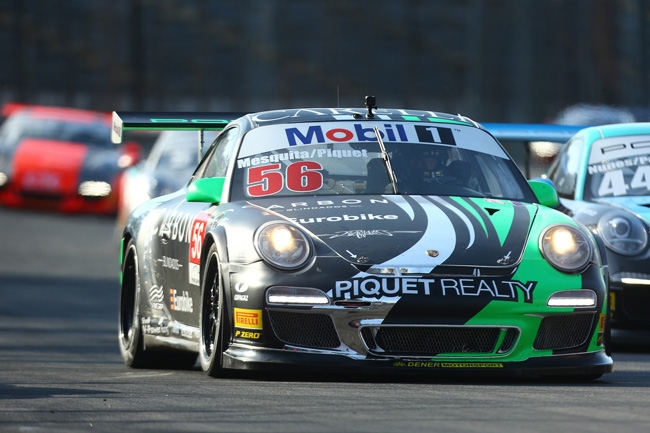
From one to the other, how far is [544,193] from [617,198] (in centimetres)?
199

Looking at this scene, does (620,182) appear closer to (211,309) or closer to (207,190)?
(207,190)

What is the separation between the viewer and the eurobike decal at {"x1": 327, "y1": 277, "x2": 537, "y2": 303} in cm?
678

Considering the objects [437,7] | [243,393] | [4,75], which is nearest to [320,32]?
[437,7]

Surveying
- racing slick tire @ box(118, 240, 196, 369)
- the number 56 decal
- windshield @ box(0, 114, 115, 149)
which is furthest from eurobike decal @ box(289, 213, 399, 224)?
windshield @ box(0, 114, 115, 149)

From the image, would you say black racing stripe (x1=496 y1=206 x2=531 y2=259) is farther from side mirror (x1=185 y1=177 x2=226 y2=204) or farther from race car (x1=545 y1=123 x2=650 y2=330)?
race car (x1=545 y1=123 x2=650 y2=330)

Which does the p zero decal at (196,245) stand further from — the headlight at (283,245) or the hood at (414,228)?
the headlight at (283,245)

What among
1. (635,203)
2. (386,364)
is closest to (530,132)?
(635,203)

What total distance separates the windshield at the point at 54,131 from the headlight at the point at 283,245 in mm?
15621

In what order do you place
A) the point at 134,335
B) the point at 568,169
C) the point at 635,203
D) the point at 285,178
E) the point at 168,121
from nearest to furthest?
the point at 285,178
the point at 134,335
the point at 168,121
the point at 635,203
the point at 568,169

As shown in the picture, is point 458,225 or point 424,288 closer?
point 424,288

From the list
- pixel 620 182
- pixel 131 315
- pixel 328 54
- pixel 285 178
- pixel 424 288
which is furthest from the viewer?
pixel 328 54

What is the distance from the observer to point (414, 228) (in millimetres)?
7043

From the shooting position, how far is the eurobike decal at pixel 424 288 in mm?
6781

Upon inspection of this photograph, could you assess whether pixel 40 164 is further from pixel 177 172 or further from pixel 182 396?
pixel 182 396
